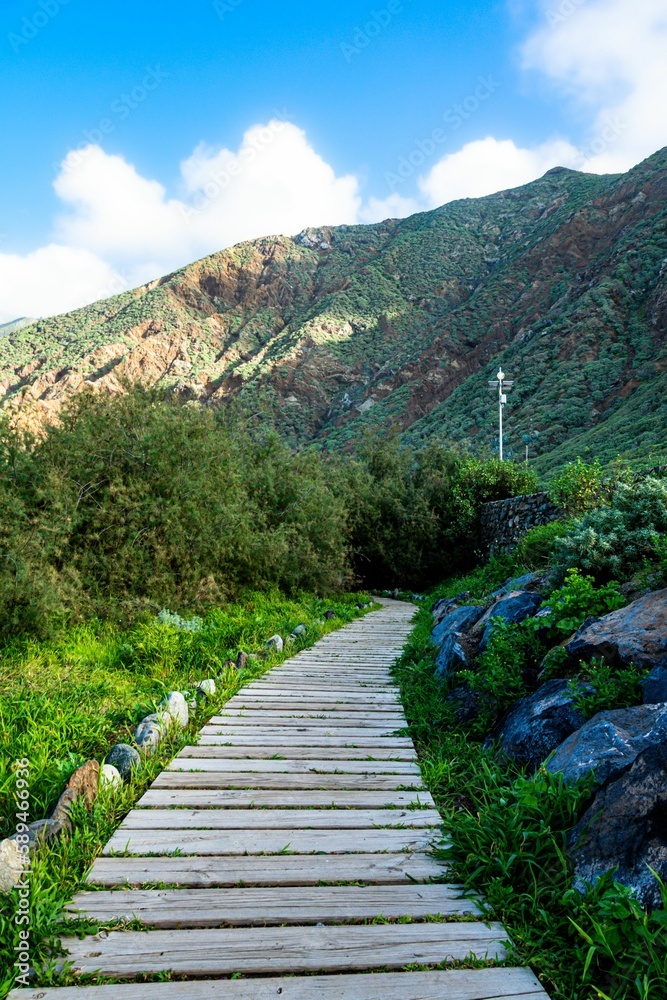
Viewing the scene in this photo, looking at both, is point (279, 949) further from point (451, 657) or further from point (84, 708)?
point (451, 657)

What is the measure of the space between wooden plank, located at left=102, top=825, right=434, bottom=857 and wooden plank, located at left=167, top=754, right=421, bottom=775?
2.14 feet

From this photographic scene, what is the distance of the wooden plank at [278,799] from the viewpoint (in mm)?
2877

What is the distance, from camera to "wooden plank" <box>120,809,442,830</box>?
2670 mm

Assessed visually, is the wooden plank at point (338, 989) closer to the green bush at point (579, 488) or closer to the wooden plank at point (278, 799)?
the wooden plank at point (278, 799)

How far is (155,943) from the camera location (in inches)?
74.9

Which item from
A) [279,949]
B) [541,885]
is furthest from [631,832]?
[279,949]

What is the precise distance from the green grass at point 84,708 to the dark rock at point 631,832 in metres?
1.87

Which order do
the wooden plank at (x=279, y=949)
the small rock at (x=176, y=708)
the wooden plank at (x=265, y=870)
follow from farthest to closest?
the small rock at (x=176, y=708) < the wooden plank at (x=265, y=870) < the wooden plank at (x=279, y=949)

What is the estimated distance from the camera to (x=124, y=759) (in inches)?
123

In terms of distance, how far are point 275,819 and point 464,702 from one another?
1.80 m

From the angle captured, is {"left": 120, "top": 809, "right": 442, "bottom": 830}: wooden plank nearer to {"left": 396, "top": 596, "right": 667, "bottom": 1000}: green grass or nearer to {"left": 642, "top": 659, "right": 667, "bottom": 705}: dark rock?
{"left": 396, "top": 596, "right": 667, "bottom": 1000}: green grass

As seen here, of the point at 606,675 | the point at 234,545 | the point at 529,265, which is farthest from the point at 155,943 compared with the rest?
the point at 529,265

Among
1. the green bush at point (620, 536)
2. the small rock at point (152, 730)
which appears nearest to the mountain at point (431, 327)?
the green bush at point (620, 536)

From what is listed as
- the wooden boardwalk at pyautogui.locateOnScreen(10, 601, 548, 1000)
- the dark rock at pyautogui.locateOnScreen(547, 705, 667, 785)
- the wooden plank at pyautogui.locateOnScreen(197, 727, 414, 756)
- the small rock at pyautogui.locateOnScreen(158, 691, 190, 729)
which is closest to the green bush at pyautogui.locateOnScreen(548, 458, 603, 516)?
the wooden plank at pyautogui.locateOnScreen(197, 727, 414, 756)
